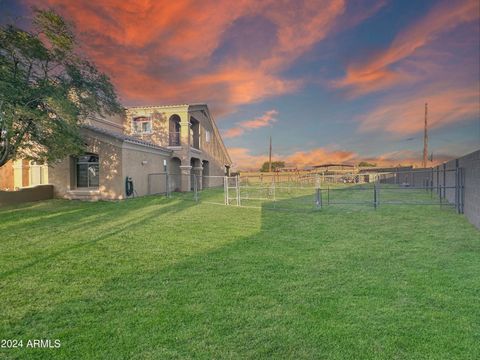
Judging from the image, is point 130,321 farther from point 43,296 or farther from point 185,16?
point 185,16

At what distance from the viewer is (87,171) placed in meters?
16.8

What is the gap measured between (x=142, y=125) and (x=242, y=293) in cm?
2326

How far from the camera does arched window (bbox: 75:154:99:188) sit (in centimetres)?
1673

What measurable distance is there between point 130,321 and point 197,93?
24.7 metres

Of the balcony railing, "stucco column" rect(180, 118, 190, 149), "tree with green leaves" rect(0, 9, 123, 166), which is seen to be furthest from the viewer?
the balcony railing

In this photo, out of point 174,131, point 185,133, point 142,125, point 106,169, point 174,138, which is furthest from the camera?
point 174,131

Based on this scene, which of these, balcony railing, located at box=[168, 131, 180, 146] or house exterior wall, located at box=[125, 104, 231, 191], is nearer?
house exterior wall, located at box=[125, 104, 231, 191]

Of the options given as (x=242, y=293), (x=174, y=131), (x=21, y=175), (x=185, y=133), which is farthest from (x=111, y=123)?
(x=242, y=293)

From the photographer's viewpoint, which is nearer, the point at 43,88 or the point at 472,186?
the point at 472,186

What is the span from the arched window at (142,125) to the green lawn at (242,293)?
17.4 metres

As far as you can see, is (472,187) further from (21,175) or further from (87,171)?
(21,175)

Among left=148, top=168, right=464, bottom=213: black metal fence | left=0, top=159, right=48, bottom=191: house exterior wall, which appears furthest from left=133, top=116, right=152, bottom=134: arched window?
left=0, top=159, right=48, bottom=191: house exterior wall

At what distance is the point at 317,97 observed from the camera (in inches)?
877

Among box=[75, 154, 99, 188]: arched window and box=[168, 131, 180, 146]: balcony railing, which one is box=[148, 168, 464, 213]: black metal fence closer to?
box=[168, 131, 180, 146]: balcony railing
